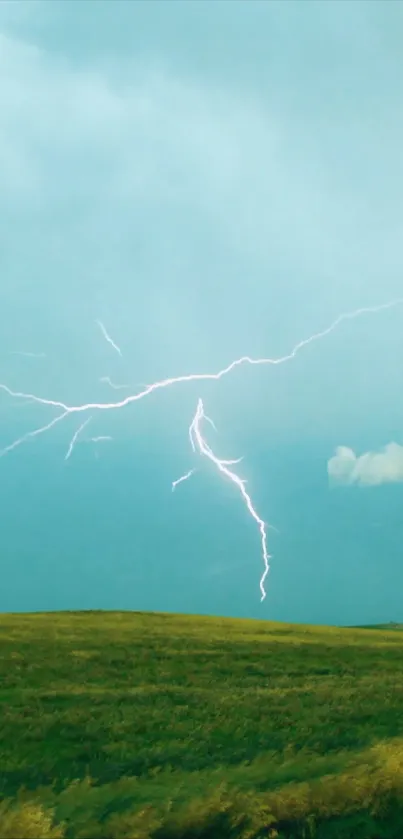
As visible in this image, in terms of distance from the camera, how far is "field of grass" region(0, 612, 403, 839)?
7043 millimetres

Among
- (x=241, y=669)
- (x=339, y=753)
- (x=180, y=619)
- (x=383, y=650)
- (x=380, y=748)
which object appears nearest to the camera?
(x=380, y=748)

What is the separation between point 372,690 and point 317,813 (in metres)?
9.58

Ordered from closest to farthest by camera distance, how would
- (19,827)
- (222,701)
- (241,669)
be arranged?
(19,827), (222,701), (241,669)

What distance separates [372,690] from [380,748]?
7421 millimetres

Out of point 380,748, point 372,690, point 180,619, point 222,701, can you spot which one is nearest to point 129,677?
point 222,701

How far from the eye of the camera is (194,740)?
1089cm

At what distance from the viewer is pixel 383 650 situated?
25.6 m

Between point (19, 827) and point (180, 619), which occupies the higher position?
point (180, 619)

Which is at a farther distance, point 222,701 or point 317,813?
point 222,701

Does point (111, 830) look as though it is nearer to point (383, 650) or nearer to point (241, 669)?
point (241, 669)

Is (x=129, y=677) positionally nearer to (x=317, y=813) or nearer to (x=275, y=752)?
(x=275, y=752)

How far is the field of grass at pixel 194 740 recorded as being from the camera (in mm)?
7043

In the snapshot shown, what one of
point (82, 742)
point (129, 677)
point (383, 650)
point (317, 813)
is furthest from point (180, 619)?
point (317, 813)

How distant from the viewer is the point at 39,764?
31.7 ft
